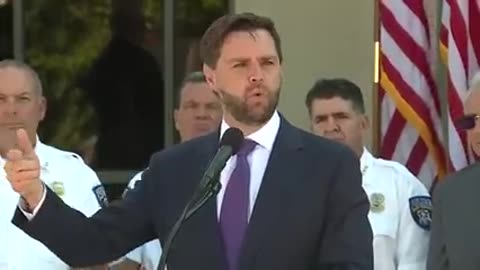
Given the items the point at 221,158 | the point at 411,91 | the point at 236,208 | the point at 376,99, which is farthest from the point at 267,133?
the point at 376,99

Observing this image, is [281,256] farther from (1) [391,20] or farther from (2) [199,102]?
(1) [391,20]

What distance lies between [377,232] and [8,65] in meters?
1.46

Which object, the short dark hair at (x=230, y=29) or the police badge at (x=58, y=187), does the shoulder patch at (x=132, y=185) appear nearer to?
the police badge at (x=58, y=187)

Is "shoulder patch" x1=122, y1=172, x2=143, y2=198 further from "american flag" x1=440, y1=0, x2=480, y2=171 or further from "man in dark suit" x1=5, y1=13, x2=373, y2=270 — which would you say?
"american flag" x1=440, y1=0, x2=480, y2=171

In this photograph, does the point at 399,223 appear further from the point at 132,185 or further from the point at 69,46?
the point at 69,46

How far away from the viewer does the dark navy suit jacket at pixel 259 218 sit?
3270 millimetres

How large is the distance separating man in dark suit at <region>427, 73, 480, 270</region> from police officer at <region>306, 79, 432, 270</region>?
0.50 metres

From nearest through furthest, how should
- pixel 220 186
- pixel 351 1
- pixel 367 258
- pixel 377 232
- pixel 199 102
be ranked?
pixel 220 186 → pixel 367 258 → pixel 377 232 → pixel 199 102 → pixel 351 1

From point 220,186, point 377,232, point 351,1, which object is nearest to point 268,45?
point 220,186

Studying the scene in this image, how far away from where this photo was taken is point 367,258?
330cm

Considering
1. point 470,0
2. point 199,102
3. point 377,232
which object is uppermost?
point 470,0

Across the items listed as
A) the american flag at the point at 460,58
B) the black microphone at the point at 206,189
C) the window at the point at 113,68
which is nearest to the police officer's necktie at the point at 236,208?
the black microphone at the point at 206,189

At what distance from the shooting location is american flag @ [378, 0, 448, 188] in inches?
229

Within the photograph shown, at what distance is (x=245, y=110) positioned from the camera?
3.27 meters
